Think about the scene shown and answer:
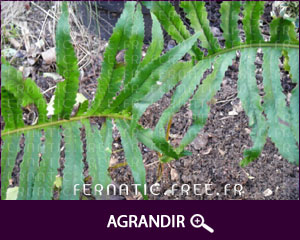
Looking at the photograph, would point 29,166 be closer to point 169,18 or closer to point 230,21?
point 169,18

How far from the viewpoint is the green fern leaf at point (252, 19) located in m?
0.95

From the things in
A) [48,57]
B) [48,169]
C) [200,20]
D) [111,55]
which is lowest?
[48,169]

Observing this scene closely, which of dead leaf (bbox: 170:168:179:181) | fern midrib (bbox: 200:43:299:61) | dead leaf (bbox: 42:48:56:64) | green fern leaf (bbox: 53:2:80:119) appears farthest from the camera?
dead leaf (bbox: 42:48:56:64)

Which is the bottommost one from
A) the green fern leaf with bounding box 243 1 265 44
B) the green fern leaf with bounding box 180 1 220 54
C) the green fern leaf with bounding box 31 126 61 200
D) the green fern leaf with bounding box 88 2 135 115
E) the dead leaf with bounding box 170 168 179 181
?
the green fern leaf with bounding box 31 126 61 200

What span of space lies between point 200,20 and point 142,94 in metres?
0.26

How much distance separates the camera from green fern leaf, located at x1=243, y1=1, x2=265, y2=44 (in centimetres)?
95

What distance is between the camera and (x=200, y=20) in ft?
3.35

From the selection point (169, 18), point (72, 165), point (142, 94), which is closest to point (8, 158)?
point (72, 165)

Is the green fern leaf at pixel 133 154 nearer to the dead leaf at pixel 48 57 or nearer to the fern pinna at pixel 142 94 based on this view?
the fern pinna at pixel 142 94

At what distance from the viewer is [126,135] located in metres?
1.05

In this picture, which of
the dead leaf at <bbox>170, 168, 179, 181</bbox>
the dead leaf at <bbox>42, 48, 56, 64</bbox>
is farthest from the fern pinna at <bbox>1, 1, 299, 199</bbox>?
the dead leaf at <bbox>42, 48, 56, 64</bbox>

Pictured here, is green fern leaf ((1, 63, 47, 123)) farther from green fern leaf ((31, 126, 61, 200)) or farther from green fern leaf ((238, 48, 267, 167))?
green fern leaf ((238, 48, 267, 167))

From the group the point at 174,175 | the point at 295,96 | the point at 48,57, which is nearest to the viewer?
the point at 295,96

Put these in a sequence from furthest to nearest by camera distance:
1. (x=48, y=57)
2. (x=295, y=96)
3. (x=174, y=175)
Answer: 1. (x=48, y=57)
2. (x=174, y=175)
3. (x=295, y=96)
